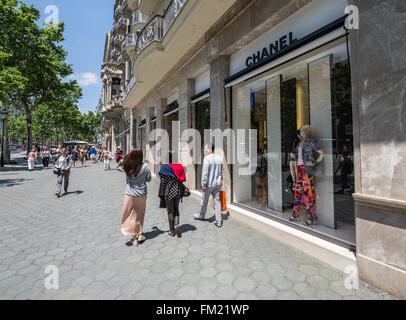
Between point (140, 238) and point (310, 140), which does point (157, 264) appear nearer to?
point (140, 238)

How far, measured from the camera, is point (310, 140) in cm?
430

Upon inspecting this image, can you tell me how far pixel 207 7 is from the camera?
5695mm

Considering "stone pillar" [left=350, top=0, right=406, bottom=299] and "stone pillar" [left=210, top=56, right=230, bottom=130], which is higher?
"stone pillar" [left=210, top=56, right=230, bottom=130]

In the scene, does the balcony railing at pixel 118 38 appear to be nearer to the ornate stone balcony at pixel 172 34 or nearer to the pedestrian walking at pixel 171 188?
the ornate stone balcony at pixel 172 34

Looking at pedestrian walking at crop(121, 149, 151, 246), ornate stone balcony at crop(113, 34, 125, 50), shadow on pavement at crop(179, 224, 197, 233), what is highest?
ornate stone balcony at crop(113, 34, 125, 50)

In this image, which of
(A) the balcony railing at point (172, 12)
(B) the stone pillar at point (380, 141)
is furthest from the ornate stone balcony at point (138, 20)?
(B) the stone pillar at point (380, 141)

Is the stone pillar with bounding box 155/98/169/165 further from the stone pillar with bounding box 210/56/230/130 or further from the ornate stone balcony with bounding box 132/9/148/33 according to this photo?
the ornate stone balcony with bounding box 132/9/148/33

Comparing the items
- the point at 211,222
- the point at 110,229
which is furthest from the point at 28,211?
the point at 211,222

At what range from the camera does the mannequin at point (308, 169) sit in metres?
4.28

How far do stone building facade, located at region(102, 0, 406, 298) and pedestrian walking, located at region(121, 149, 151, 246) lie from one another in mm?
2487

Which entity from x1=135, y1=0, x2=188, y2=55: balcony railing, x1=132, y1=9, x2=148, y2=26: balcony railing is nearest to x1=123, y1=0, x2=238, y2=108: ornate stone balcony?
x1=135, y1=0, x2=188, y2=55: balcony railing

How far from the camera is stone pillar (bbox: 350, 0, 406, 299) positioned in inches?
100

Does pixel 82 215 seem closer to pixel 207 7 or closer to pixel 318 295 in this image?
pixel 318 295

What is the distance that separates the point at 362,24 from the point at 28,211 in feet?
27.2
